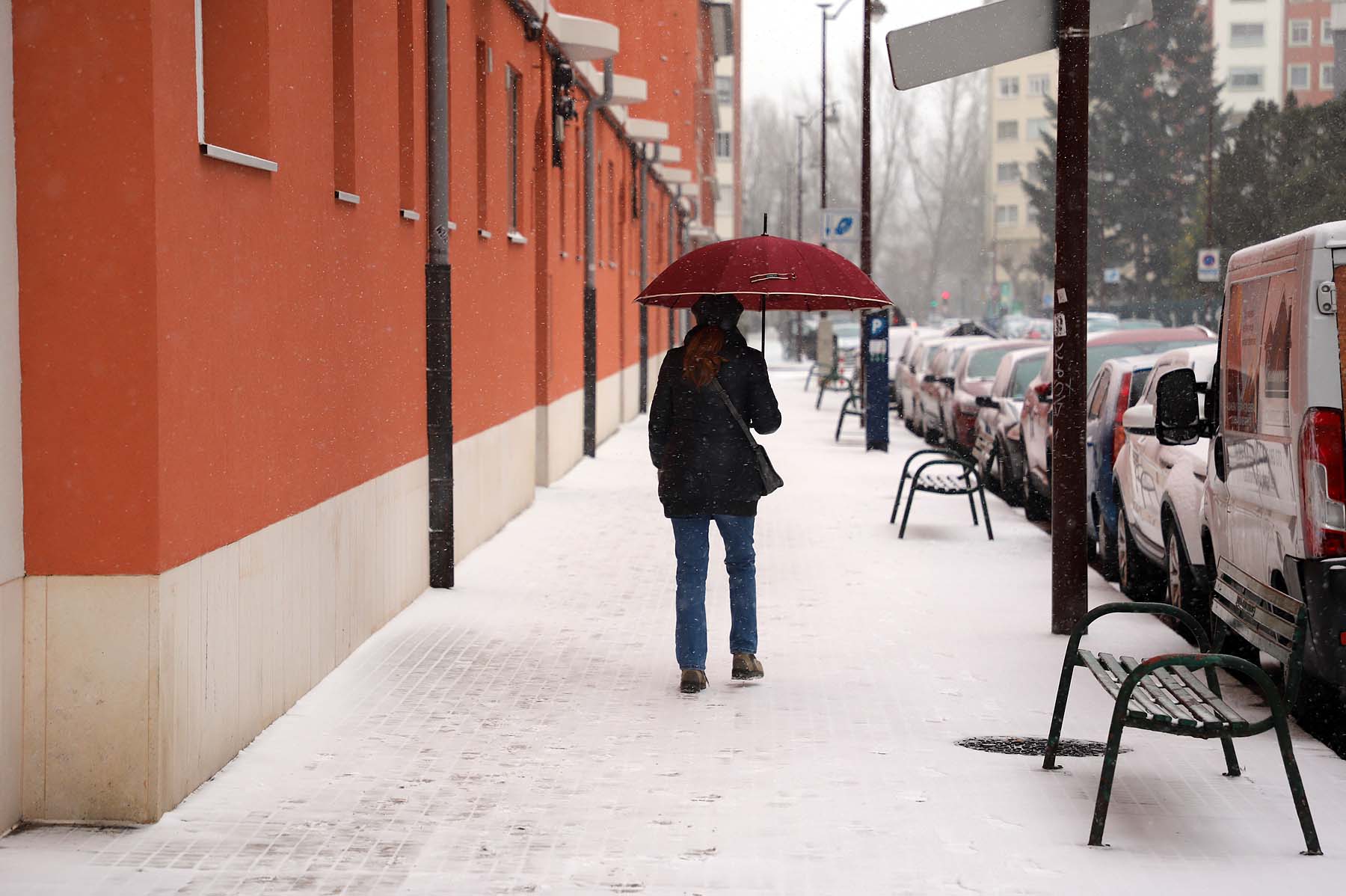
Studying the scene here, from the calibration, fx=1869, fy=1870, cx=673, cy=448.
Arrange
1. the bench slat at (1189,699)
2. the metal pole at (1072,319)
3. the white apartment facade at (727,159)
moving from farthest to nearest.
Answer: the white apartment facade at (727,159)
the metal pole at (1072,319)
the bench slat at (1189,699)

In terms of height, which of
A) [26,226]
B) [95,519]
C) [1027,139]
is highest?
[1027,139]

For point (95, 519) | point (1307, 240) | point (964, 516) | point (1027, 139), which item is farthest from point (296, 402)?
point (1027, 139)

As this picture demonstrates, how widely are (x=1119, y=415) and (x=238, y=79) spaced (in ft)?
25.5

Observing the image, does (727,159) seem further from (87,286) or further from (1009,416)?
(87,286)

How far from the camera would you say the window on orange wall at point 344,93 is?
9.68 m

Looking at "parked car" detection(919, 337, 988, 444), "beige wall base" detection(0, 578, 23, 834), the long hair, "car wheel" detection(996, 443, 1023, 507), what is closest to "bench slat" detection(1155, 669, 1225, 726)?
the long hair

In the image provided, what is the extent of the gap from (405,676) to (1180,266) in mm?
68848

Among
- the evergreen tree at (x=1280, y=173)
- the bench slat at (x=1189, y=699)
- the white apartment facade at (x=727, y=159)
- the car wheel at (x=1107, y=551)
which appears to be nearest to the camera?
the bench slat at (x=1189, y=699)

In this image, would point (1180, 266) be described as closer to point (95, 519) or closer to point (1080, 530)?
point (1080, 530)

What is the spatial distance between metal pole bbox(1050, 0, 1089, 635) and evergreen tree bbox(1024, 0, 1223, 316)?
71374 millimetres

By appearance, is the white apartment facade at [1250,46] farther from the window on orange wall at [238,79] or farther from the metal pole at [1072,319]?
the window on orange wall at [238,79]

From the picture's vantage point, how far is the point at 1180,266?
242 ft

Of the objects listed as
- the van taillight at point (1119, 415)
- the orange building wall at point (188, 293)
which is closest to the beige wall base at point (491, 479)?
the orange building wall at point (188, 293)

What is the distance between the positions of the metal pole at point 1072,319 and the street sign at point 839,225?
23.3m
